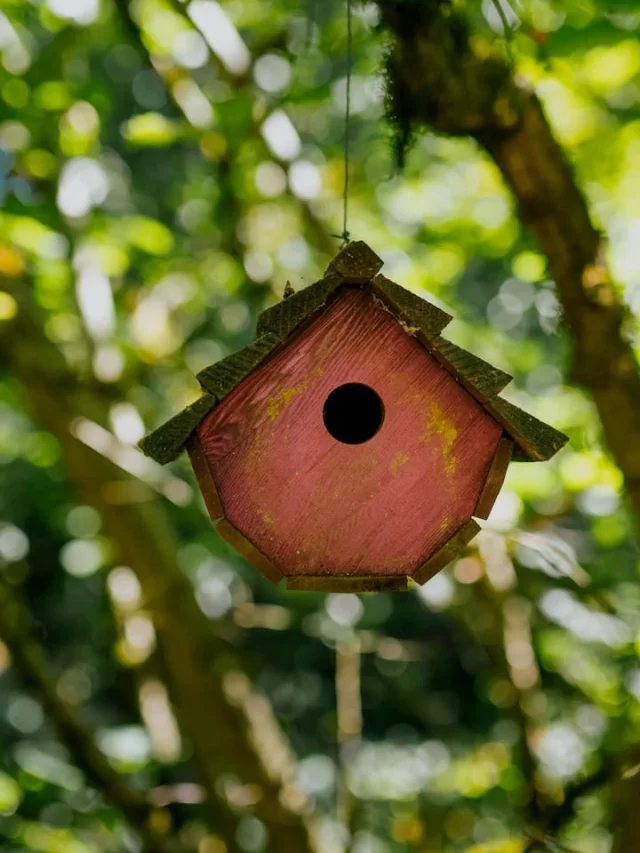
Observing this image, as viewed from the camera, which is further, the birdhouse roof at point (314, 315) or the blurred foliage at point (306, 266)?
the blurred foliage at point (306, 266)

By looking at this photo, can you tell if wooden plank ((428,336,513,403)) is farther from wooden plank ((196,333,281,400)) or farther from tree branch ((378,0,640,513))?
tree branch ((378,0,640,513))

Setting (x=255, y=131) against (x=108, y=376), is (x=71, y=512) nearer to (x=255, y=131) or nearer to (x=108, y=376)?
(x=108, y=376)

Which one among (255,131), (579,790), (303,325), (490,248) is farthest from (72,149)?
(579,790)

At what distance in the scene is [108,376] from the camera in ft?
12.0

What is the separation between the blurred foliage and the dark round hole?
88cm

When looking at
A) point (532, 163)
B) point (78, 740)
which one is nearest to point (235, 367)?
point (532, 163)

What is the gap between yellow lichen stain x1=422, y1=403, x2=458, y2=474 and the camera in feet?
5.13

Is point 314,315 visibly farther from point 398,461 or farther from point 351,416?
point 351,416

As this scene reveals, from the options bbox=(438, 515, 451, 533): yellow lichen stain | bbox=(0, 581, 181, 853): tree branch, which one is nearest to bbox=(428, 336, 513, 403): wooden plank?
bbox=(438, 515, 451, 533): yellow lichen stain

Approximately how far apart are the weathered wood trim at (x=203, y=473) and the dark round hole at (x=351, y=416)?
0.37 metres

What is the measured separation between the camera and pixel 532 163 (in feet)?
7.57

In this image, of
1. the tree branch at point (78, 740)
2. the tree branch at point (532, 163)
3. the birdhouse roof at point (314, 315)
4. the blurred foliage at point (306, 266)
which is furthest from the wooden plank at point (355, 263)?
the tree branch at point (78, 740)

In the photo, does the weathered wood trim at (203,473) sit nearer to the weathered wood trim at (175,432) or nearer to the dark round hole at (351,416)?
the weathered wood trim at (175,432)

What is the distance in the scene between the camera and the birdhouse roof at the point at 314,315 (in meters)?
1.43
